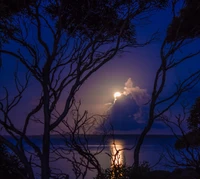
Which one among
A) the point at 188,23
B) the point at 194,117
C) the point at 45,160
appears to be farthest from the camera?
the point at 194,117

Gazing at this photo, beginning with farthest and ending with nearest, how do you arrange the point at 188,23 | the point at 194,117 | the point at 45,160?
1. the point at 194,117
2. the point at 188,23
3. the point at 45,160

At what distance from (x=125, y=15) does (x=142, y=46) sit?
83cm

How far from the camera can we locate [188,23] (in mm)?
10523

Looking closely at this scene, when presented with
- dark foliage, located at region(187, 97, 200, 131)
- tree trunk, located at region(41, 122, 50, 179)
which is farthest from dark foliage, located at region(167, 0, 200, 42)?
tree trunk, located at region(41, 122, 50, 179)

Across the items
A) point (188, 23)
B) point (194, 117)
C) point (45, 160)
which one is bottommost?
point (45, 160)

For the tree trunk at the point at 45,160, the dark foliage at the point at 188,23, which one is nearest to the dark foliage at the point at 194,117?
the dark foliage at the point at 188,23

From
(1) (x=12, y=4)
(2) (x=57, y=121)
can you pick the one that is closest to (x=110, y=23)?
(1) (x=12, y=4)

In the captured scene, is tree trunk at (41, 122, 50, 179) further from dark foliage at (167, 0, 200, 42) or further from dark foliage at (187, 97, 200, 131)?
dark foliage at (187, 97, 200, 131)

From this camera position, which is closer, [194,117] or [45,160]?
[45,160]

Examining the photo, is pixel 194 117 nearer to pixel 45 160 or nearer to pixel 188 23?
pixel 188 23

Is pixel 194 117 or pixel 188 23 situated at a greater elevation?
pixel 188 23

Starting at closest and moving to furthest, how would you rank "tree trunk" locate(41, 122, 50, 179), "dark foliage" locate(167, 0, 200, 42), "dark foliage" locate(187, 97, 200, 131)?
1. "tree trunk" locate(41, 122, 50, 179)
2. "dark foliage" locate(167, 0, 200, 42)
3. "dark foliage" locate(187, 97, 200, 131)

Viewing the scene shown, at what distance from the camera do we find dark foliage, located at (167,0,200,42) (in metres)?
10.1

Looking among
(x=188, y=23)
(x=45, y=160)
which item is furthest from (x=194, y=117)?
(x=45, y=160)
